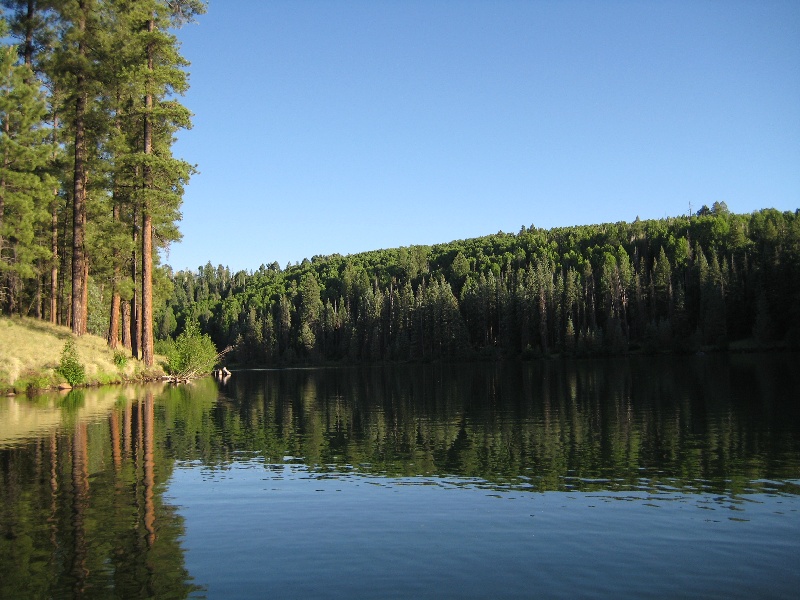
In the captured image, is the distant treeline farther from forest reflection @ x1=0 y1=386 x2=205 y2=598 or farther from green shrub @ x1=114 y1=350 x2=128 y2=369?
forest reflection @ x1=0 y1=386 x2=205 y2=598

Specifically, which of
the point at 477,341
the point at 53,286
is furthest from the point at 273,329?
the point at 53,286

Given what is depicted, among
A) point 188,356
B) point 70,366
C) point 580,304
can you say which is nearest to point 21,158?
point 70,366

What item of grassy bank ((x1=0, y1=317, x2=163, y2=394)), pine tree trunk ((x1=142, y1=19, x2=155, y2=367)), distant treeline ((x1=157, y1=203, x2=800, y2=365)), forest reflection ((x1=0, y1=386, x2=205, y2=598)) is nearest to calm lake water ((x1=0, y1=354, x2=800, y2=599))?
forest reflection ((x1=0, y1=386, x2=205, y2=598))

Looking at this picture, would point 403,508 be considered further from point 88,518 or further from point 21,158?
point 21,158

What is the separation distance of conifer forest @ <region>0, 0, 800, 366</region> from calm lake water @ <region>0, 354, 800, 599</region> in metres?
21.1

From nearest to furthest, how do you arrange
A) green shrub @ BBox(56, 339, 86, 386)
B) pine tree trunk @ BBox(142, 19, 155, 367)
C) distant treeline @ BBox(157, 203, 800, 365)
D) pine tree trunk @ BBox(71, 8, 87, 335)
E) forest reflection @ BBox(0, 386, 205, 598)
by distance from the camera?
forest reflection @ BBox(0, 386, 205, 598), green shrub @ BBox(56, 339, 86, 386), pine tree trunk @ BBox(71, 8, 87, 335), pine tree trunk @ BBox(142, 19, 155, 367), distant treeline @ BBox(157, 203, 800, 365)

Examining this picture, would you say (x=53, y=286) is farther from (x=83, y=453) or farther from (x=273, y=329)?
(x=273, y=329)

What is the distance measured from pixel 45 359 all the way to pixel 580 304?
116447 millimetres

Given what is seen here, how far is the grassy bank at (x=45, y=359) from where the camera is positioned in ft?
114

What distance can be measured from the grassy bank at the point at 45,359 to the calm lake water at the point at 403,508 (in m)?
12.8

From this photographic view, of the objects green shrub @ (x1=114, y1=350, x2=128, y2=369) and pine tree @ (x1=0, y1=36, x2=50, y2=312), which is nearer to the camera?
pine tree @ (x1=0, y1=36, x2=50, y2=312)

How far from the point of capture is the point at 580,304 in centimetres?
13700

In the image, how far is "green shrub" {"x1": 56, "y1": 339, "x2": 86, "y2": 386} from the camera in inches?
1419

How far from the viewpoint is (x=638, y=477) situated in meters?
14.0
